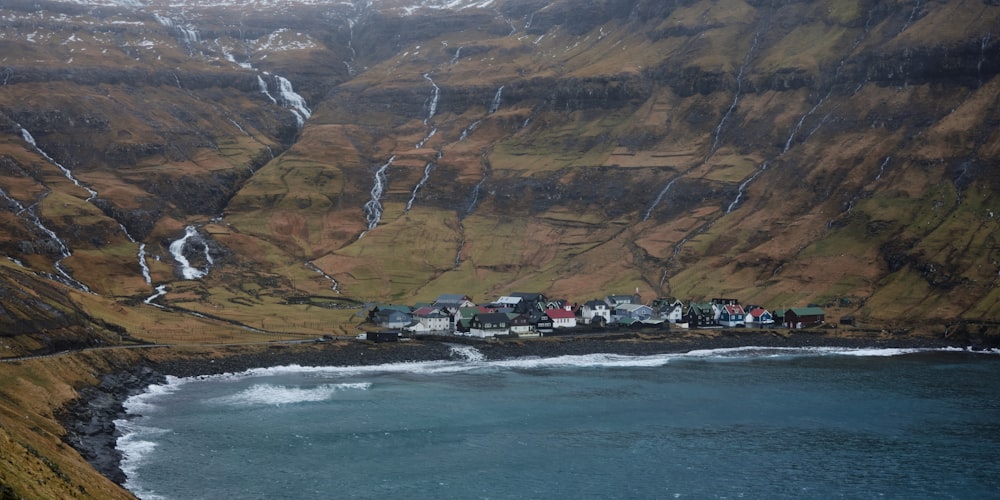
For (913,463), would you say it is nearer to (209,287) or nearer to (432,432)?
(432,432)

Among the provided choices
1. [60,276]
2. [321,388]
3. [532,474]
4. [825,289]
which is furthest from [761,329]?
[60,276]

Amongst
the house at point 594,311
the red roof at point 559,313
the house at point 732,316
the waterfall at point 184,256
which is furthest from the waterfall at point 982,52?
the waterfall at point 184,256

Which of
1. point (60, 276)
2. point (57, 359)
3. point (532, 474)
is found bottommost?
point (532, 474)

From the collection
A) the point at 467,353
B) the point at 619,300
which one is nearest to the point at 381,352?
the point at 467,353

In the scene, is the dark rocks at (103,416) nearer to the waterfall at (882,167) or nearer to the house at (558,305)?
the house at (558,305)

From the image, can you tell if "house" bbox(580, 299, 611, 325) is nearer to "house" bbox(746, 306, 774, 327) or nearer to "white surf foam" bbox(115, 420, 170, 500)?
"house" bbox(746, 306, 774, 327)

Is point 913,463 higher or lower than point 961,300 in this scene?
lower

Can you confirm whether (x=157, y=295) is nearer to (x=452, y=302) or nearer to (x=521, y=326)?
(x=452, y=302)
